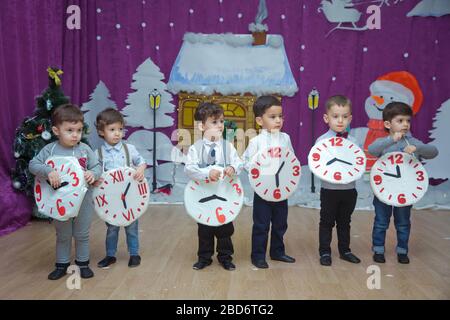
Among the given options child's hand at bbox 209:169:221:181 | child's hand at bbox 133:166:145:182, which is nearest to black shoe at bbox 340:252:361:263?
child's hand at bbox 209:169:221:181

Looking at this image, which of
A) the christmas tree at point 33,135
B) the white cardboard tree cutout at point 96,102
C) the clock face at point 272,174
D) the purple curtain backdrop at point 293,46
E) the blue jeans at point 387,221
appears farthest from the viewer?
the white cardboard tree cutout at point 96,102

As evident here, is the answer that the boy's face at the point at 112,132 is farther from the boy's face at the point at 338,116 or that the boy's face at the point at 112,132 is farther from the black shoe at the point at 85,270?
the boy's face at the point at 338,116

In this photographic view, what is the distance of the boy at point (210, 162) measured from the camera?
95.8 inches

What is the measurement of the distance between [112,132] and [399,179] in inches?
63.9

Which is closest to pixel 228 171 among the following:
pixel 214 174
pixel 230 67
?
pixel 214 174

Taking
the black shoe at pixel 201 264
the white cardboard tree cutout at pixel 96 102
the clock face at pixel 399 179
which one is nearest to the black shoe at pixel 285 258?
the black shoe at pixel 201 264

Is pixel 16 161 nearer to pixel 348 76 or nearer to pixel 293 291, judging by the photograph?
pixel 293 291

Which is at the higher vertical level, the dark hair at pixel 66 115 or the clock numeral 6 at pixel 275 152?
the dark hair at pixel 66 115

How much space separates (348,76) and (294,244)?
2083 millimetres

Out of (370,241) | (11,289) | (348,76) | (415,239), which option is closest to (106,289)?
(11,289)

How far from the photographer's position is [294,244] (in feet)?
10.0

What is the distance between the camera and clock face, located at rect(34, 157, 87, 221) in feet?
7.35

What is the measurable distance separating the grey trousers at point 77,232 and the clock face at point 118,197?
0.17 ft

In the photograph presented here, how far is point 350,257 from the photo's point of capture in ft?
8.73
